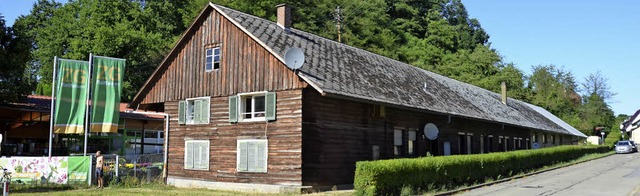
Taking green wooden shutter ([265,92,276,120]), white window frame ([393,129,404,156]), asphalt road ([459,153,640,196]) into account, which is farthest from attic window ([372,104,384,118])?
asphalt road ([459,153,640,196])

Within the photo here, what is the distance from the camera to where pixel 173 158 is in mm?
25016

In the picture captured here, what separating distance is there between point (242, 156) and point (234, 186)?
1237 millimetres

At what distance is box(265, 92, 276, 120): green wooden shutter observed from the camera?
20.9m

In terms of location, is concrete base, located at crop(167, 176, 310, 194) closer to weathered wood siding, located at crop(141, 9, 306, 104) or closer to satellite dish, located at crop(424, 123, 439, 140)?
weathered wood siding, located at crop(141, 9, 306, 104)

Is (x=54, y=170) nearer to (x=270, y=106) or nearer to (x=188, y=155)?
(x=188, y=155)

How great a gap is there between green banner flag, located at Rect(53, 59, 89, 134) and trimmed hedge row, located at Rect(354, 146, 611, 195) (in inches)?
563

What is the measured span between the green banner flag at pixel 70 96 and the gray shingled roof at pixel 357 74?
23.7ft

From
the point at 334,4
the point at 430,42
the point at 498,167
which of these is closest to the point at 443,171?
the point at 498,167

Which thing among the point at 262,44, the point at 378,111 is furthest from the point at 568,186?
the point at 262,44

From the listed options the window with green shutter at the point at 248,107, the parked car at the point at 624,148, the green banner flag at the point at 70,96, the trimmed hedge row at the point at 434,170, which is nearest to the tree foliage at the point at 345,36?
the green banner flag at the point at 70,96

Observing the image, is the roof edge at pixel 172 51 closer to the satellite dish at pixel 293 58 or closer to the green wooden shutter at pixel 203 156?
the green wooden shutter at pixel 203 156

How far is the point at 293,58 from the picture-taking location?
19953 mm

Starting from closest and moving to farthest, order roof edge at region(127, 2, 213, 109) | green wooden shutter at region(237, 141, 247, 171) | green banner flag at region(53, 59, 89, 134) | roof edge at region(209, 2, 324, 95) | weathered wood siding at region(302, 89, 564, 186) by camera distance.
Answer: roof edge at region(209, 2, 324, 95), weathered wood siding at region(302, 89, 564, 186), green wooden shutter at region(237, 141, 247, 171), green banner flag at region(53, 59, 89, 134), roof edge at region(127, 2, 213, 109)

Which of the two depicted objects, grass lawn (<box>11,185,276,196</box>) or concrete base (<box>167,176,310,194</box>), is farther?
grass lawn (<box>11,185,276,196</box>)
